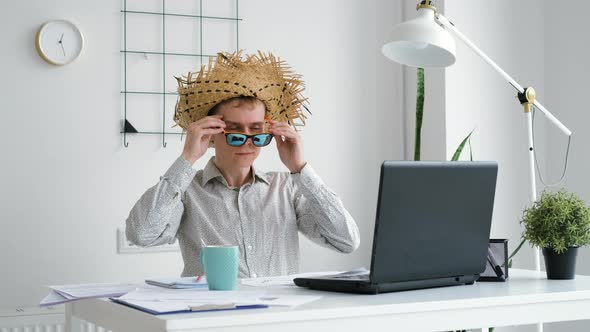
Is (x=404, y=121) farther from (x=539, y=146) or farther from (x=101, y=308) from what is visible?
(x=101, y=308)

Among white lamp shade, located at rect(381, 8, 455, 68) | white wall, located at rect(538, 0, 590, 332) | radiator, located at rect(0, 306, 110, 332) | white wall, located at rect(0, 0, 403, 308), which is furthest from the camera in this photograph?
white wall, located at rect(538, 0, 590, 332)

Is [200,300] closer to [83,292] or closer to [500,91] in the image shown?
[83,292]

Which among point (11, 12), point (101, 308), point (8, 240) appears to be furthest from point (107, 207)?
point (101, 308)

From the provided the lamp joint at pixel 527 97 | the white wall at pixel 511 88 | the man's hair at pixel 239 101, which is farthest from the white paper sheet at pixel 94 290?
the white wall at pixel 511 88

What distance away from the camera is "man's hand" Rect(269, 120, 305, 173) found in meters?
2.35

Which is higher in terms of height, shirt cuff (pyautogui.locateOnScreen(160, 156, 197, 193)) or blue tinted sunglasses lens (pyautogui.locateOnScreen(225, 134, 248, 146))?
blue tinted sunglasses lens (pyautogui.locateOnScreen(225, 134, 248, 146))

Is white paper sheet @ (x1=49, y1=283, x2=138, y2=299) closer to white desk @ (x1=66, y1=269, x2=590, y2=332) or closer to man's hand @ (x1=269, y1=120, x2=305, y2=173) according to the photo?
white desk @ (x1=66, y1=269, x2=590, y2=332)

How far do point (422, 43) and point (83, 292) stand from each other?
1.10 metres

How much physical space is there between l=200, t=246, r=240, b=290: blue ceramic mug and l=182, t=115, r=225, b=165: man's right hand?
0.65 m

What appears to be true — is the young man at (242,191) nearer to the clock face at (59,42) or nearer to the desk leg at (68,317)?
the desk leg at (68,317)

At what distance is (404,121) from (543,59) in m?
0.69

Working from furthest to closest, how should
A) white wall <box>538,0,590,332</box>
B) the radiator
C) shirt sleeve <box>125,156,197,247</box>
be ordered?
white wall <box>538,0,590,332</box>, the radiator, shirt sleeve <box>125,156,197,247</box>

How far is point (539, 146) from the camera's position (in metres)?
3.78

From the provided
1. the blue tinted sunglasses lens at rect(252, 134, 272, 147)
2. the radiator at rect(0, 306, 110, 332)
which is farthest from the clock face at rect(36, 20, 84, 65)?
the blue tinted sunglasses lens at rect(252, 134, 272, 147)
